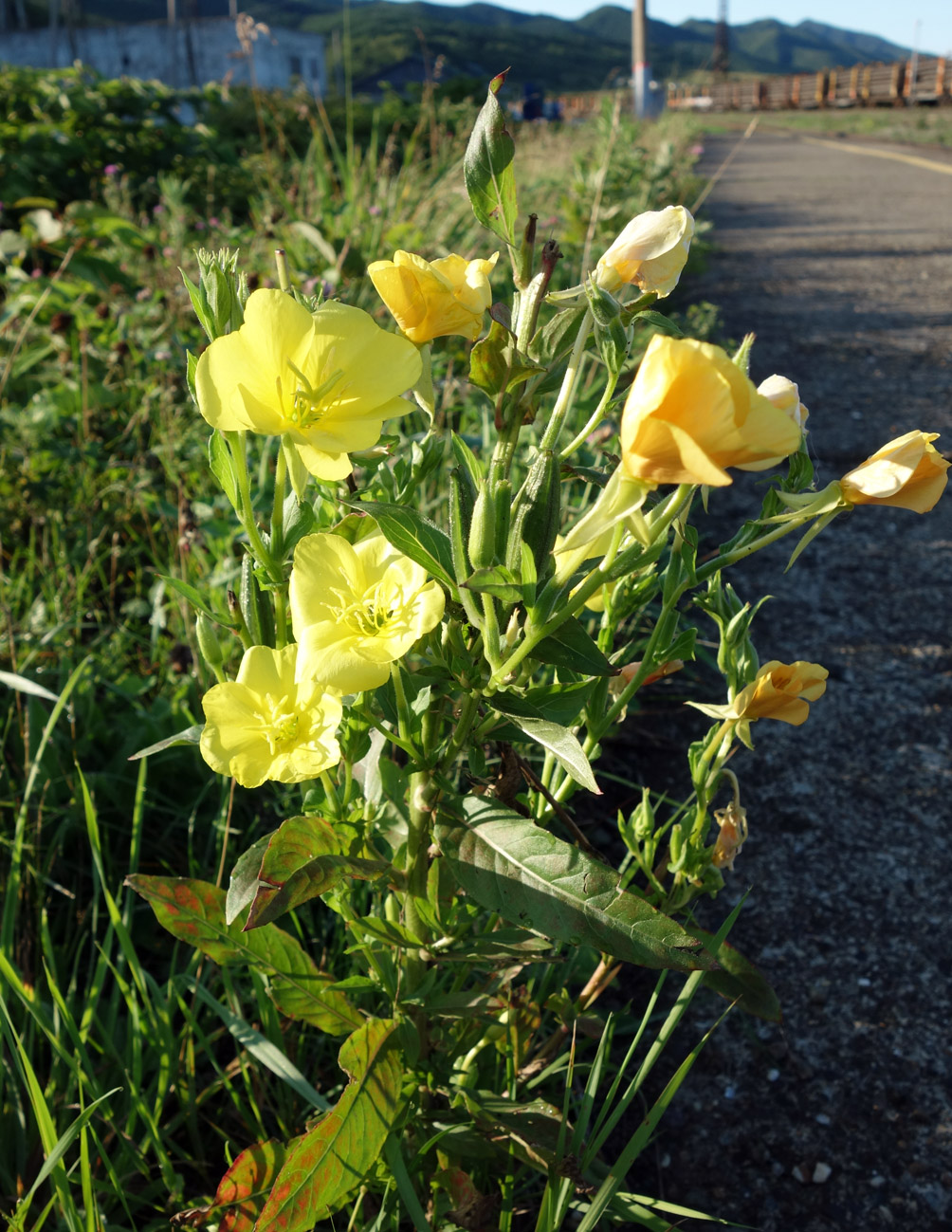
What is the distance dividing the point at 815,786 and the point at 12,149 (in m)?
4.52

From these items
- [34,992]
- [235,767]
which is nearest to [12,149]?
[34,992]

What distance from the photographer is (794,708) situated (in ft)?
2.87

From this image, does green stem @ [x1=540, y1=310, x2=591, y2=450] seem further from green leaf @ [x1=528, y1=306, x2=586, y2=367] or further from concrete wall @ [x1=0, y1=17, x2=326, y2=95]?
concrete wall @ [x1=0, y1=17, x2=326, y2=95]

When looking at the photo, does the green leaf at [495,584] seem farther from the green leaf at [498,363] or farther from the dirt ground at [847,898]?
the dirt ground at [847,898]

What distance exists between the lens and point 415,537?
0.67 m

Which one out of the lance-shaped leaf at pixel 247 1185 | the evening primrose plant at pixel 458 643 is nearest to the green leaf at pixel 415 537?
the evening primrose plant at pixel 458 643

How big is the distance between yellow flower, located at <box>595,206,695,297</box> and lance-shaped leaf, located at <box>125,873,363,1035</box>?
0.69 m

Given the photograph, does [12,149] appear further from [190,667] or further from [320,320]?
[320,320]

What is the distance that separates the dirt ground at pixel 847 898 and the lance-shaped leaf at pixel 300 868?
72 cm

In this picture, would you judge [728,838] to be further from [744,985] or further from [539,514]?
[539,514]

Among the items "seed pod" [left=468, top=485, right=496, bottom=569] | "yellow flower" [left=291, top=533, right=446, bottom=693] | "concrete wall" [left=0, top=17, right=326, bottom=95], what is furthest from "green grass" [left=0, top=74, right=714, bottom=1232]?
"concrete wall" [left=0, top=17, right=326, bottom=95]

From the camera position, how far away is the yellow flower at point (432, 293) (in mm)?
680

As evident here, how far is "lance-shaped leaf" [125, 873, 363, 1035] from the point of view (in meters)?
0.92

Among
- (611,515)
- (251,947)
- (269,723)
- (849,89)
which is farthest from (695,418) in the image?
(849,89)
